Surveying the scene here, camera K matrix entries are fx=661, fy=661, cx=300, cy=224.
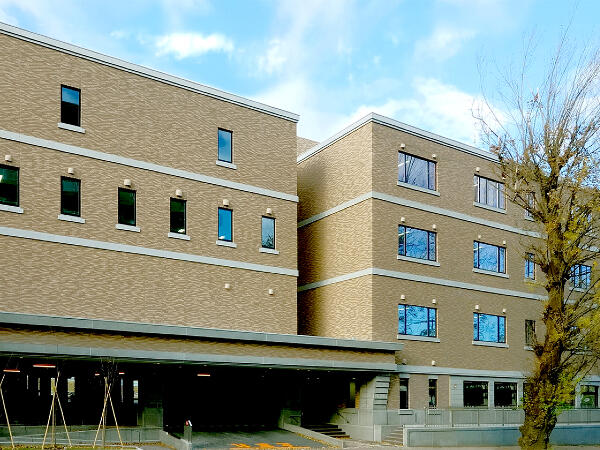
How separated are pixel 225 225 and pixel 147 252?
4017 millimetres

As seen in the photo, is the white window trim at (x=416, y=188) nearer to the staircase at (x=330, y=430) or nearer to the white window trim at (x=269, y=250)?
the white window trim at (x=269, y=250)

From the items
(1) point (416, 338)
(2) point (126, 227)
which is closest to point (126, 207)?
(2) point (126, 227)

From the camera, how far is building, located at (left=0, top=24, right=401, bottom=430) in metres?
23.1

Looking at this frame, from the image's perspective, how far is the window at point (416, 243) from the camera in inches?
1251

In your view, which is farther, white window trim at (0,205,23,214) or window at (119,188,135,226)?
window at (119,188,135,226)

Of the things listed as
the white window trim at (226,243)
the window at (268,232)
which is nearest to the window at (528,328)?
the window at (268,232)

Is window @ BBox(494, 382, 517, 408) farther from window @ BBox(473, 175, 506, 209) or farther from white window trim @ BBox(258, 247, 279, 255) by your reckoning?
white window trim @ BBox(258, 247, 279, 255)

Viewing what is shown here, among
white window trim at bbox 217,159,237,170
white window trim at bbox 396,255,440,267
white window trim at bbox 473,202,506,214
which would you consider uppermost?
white window trim at bbox 217,159,237,170

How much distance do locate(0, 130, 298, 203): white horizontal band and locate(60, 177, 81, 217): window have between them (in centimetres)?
111

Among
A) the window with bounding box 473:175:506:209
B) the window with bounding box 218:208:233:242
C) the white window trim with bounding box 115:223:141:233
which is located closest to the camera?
the white window trim with bounding box 115:223:141:233

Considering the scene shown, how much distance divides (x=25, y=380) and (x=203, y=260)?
27.1 ft

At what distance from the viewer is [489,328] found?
34.7 metres

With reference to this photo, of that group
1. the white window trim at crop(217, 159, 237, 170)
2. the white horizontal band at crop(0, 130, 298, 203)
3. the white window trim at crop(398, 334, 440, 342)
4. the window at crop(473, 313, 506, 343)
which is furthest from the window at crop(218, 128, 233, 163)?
the window at crop(473, 313, 506, 343)

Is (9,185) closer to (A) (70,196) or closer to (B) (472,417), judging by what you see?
(A) (70,196)
